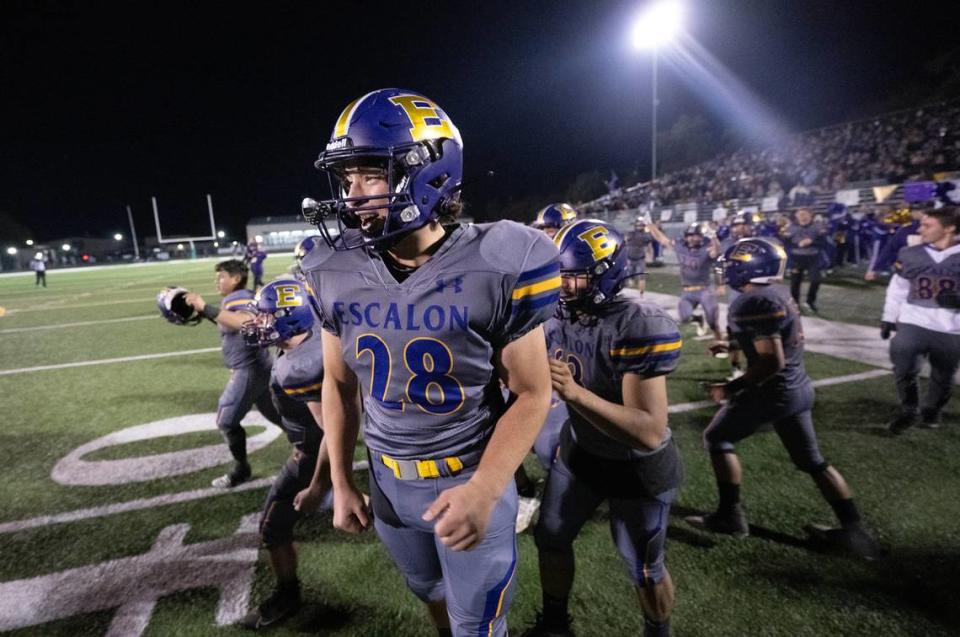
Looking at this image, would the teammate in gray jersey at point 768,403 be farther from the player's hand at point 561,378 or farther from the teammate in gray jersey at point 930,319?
the teammate in gray jersey at point 930,319

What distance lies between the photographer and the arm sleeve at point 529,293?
168 centimetres

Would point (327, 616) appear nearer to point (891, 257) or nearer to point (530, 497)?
point (530, 497)

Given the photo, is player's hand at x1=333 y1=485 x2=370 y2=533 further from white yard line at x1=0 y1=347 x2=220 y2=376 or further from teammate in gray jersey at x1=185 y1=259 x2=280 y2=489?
white yard line at x1=0 y1=347 x2=220 y2=376

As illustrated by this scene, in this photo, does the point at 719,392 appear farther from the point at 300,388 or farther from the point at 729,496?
the point at 300,388

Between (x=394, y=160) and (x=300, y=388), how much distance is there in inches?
66.0

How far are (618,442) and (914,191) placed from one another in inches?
580

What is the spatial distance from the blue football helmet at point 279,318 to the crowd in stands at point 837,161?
21854 millimetres

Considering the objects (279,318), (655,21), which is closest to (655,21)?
(655,21)

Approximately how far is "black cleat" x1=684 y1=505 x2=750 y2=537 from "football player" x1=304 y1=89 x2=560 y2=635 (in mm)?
2384

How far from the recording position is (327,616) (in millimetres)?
3119

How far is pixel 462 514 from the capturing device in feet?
5.24

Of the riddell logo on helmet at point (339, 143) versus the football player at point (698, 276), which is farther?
the football player at point (698, 276)

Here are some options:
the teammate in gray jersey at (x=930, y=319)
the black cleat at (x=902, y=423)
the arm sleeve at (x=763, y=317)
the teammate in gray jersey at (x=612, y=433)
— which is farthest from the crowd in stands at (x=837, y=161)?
the teammate in gray jersey at (x=612, y=433)

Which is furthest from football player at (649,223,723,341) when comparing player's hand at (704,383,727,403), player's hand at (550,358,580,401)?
player's hand at (550,358,580,401)
